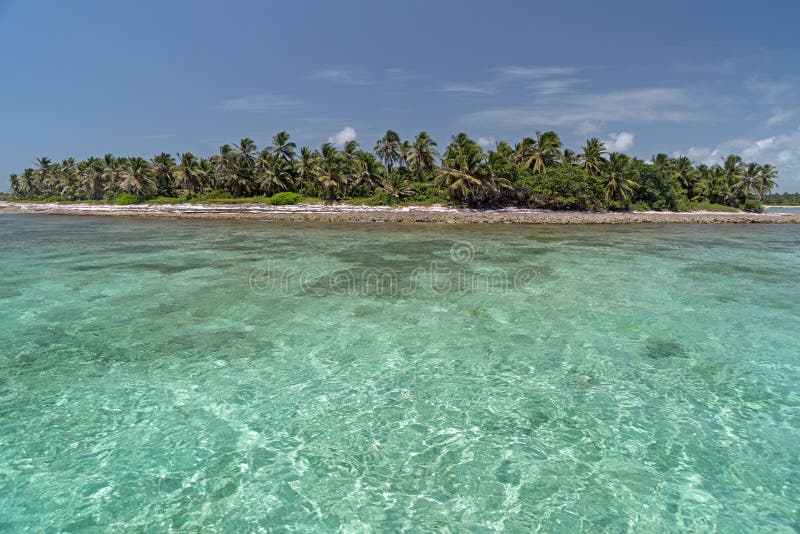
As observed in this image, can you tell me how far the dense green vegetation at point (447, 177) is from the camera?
63.8m

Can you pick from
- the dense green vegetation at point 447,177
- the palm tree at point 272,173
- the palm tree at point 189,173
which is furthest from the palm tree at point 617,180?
the palm tree at point 189,173

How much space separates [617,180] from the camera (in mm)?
65188

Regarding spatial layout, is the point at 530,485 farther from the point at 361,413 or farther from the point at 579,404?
the point at 361,413

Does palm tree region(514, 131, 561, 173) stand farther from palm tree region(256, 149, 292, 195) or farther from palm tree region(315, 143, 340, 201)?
palm tree region(256, 149, 292, 195)

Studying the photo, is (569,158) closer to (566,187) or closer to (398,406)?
(566,187)

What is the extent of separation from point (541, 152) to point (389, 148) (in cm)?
2882

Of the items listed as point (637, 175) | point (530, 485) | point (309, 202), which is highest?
point (637, 175)

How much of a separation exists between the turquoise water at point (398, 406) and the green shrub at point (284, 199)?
56.1 meters

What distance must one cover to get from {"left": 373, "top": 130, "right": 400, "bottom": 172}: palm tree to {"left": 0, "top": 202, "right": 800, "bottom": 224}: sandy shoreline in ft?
53.1

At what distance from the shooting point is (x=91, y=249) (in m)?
30.3

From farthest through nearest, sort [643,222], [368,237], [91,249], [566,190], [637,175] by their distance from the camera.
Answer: [637,175], [566,190], [643,222], [368,237], [91,249]

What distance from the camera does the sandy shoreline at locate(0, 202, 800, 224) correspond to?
55438mm

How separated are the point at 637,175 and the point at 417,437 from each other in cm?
7725

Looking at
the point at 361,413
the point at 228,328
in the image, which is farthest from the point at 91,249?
the point at 361,413
